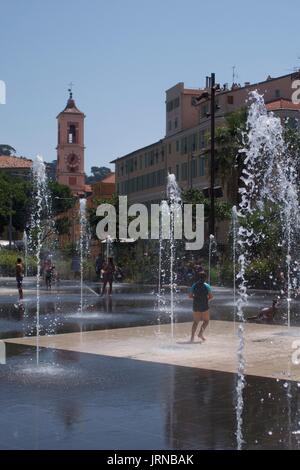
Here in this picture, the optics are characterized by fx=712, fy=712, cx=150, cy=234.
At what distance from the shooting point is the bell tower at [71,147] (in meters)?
102

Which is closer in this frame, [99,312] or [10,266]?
[99,312]

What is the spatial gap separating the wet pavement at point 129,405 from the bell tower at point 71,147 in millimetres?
90915

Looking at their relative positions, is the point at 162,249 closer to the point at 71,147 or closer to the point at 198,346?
the point at 198,346

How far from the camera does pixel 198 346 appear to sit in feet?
43.2

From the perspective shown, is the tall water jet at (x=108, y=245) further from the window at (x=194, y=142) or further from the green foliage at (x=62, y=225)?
the green foliage at (x=62, y=225)

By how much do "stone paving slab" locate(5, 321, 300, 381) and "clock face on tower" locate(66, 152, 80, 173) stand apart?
290 ft

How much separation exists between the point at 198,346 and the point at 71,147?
91462 mm

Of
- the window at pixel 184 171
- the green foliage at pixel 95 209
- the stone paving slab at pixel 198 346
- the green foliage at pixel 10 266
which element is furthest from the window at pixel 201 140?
the stone paving slab at pixel 198 346

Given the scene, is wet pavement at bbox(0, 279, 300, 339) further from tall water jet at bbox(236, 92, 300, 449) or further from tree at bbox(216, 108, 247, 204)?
tree at bbox(216, 108, 247, 204)

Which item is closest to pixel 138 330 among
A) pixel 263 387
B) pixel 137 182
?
pixel 263 387

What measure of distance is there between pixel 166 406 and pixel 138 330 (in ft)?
25.1

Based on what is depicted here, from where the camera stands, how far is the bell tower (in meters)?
102

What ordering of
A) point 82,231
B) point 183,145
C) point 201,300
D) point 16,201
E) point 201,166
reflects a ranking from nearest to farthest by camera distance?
point 201,300
point 82,231
point 201,166
point 183,145
point 16,201

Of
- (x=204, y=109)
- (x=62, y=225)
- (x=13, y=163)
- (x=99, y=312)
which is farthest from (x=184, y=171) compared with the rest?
(x=13, y=163)
